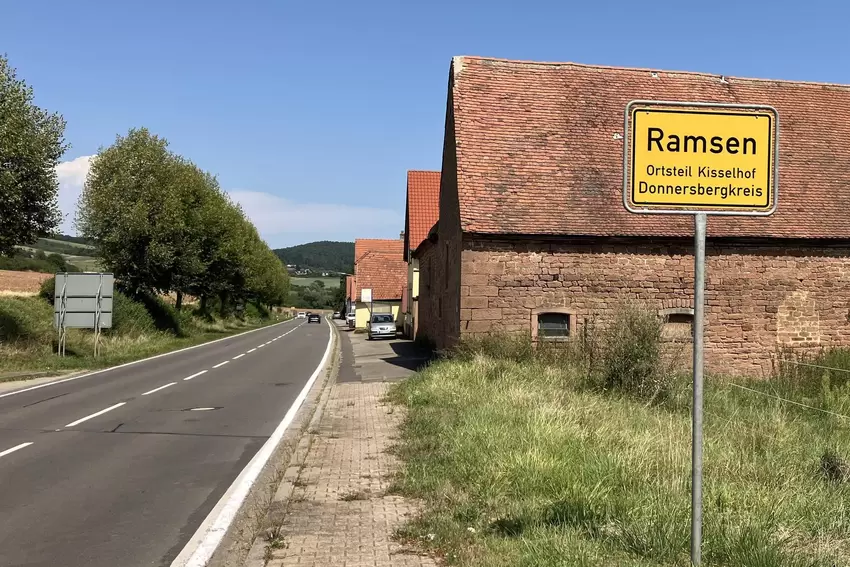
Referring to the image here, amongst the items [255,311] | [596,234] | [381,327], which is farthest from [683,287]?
[255,311]

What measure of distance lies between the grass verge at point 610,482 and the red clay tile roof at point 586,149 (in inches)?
346

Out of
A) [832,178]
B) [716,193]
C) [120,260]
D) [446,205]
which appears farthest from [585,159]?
[120,260]

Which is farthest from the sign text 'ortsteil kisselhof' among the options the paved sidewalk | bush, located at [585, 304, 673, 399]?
bush, located at [585, 304, 673, 399]

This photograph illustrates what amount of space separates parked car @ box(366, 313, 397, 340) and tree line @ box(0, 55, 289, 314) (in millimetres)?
10484

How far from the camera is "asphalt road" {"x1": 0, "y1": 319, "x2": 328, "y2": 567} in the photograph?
5.78 meters

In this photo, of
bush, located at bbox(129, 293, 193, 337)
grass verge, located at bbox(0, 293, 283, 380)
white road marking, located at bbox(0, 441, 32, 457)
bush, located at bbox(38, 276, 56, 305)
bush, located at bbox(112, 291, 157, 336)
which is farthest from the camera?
bush, located at bbox(129, 293, 193, 337)

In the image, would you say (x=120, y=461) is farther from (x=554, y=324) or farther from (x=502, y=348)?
(x=554, y=324)

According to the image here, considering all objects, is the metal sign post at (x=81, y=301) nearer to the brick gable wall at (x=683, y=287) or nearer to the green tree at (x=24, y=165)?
the green tree at (x=24, y=165)

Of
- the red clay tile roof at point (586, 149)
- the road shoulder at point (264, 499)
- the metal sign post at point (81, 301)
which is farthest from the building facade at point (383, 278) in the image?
the road shoulder at point (264, 499)

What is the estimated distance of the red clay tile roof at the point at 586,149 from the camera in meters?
19.6

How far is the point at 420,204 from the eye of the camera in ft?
133

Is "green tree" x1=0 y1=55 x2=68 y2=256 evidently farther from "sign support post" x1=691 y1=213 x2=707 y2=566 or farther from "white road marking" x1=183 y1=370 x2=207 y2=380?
"sign support post" x1=691 y1=213 x2=707 y2=566

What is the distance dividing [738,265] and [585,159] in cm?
522

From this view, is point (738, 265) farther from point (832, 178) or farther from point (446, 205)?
point (446, 205)
